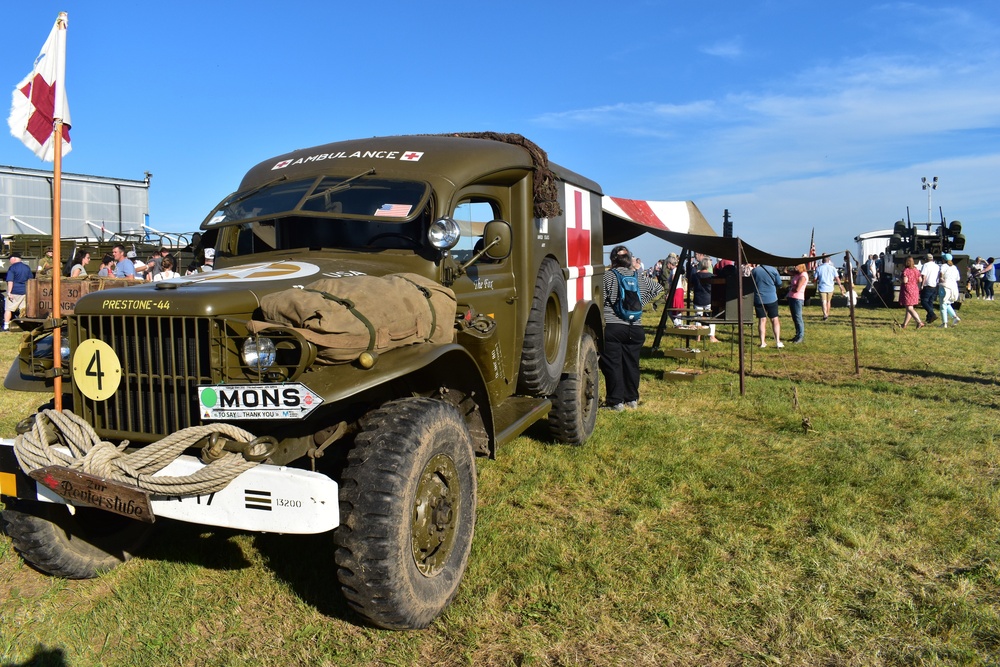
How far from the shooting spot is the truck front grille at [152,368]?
2971 millimetres

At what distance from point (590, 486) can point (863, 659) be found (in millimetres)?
2363

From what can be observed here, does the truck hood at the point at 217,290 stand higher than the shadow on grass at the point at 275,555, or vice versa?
the truck hood at the point at 217,290

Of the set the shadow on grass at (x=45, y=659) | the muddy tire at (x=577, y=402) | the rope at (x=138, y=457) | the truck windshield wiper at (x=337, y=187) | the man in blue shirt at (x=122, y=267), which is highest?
the man in blue shirt at (x=122, y=267)

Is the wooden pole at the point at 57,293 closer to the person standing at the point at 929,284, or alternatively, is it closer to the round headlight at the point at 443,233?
the round headlight at the point at 443,233

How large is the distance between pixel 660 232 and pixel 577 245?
3.56 meters

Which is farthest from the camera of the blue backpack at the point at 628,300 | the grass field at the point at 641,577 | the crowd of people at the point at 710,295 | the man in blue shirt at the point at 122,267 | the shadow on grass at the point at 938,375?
the man in blue shirt at the point at 122,267

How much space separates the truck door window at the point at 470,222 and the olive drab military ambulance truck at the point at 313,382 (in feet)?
0.05

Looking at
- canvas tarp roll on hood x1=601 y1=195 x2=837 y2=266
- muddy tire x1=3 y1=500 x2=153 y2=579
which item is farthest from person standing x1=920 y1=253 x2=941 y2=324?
muddy tire x1=3 y1=500 x2=153 y2=579

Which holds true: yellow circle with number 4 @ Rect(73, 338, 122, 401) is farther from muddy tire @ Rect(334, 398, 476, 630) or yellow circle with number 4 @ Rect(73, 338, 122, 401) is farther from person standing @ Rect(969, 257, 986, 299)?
person standing @ Rect(969, 257, 986, 299)

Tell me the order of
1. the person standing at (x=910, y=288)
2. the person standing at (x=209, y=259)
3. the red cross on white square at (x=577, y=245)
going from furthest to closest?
the person standing at (x=910, y=288)
the red cross on white square at (x=577, y=245)
the person standing at (x=209, y=259)

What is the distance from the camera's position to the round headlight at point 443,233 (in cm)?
377

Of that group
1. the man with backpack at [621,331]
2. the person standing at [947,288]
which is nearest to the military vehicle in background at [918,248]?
the person standing at [947,288]

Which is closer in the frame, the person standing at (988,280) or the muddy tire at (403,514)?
the muddy tire at (403,514)

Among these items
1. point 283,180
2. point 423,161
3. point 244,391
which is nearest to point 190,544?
point 244,391
